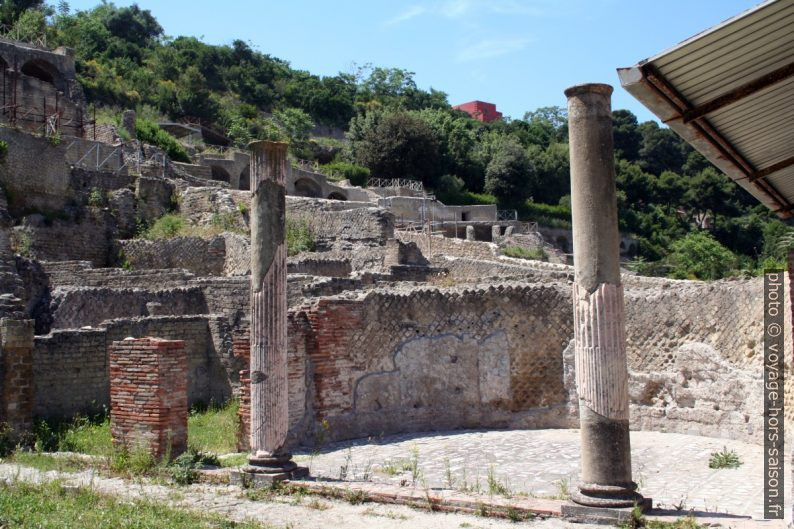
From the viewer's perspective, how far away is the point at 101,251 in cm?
2525

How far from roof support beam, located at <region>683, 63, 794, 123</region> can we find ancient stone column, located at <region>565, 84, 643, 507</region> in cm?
136

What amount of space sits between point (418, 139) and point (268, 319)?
4554 centimetres

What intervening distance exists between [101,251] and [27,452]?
1571cm

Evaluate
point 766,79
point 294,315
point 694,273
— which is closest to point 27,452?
point 294,315

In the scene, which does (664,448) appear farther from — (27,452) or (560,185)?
(560,185)

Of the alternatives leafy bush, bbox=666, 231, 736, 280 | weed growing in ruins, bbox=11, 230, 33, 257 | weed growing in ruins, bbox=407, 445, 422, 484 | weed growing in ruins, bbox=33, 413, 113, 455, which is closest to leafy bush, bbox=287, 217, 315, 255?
weed growing in ruins, bbox=11, 230, 33, 257

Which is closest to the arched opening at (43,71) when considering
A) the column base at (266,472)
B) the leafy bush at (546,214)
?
the leafy bush at (546,214)

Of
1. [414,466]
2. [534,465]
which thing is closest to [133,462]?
[414,466]

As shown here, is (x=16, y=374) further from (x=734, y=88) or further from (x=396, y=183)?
(x=396, y=183)

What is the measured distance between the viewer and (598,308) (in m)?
6.85

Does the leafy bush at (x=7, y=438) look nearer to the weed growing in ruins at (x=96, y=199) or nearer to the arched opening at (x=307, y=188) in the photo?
the weed growing in ruins at (x=96, y=199)

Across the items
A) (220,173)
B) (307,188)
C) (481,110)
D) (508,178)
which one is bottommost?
(307,188)

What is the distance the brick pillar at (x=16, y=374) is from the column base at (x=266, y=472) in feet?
13.0

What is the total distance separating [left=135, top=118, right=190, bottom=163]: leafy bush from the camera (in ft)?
127
